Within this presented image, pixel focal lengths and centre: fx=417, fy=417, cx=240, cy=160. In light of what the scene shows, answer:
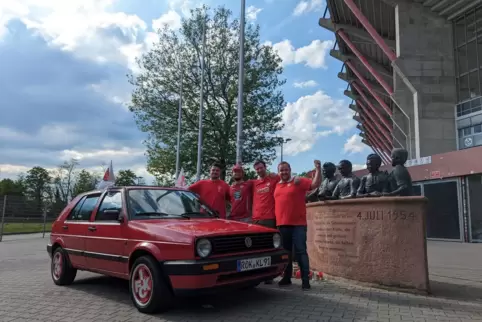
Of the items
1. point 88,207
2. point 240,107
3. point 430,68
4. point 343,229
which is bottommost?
point 343,229

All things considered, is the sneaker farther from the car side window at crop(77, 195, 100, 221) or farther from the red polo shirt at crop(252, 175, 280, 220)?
the car side window at crop(77, 195, 100, 221)

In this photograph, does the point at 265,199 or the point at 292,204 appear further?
the point at 265,199

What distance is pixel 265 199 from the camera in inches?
269

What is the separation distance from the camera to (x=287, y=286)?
650 centimetres

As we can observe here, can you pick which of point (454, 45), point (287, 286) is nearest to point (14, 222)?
point (287, 286)

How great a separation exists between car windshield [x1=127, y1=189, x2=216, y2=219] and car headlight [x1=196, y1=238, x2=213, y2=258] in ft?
3.70

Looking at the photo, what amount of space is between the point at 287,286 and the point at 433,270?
392 cm

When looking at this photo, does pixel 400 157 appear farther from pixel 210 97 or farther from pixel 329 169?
pixel 210 97

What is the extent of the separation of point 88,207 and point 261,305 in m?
3.29

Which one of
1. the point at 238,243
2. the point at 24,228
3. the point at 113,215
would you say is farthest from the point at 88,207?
the point at 24,228

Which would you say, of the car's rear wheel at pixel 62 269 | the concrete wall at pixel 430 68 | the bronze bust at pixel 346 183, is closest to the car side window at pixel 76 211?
the car's rear wheel at pixel 62 269

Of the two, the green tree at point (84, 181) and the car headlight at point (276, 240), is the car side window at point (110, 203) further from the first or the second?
the green tree at point (84, 181)

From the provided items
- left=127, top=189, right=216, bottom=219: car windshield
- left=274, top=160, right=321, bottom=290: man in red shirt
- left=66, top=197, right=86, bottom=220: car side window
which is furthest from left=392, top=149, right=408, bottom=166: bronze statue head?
left=66, top=197, right=86, bottom=220: car side window

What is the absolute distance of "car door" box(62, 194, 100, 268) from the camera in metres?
6.57
